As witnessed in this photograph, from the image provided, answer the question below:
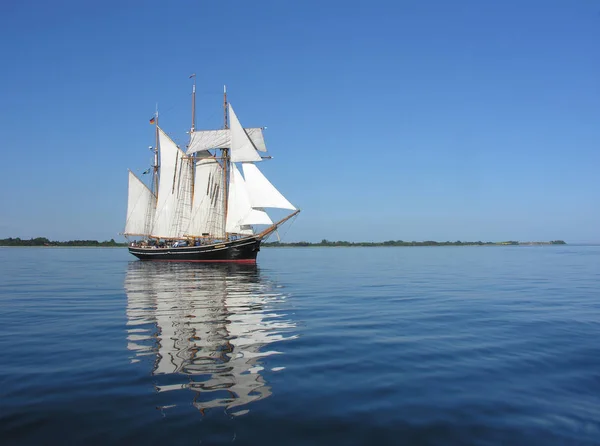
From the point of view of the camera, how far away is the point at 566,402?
8.27m

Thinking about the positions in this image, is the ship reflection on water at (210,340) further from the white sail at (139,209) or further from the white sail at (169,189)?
the white sail at (139,209)

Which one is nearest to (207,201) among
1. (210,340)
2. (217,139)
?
(217,139)

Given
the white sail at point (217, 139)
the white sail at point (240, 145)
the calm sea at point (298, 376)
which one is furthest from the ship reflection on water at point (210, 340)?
the white sail at point (217, 139)

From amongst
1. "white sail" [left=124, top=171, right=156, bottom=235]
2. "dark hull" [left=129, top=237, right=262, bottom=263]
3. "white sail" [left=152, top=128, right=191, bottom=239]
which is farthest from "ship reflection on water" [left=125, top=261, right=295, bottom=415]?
"white sail" [left=124, top=171, right=156, bottom=235]

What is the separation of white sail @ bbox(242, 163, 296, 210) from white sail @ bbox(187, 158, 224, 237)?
34.4 feet

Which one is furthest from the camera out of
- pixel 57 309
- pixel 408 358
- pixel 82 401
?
pixel 57 309

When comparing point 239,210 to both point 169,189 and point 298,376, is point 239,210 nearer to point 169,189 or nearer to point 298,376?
point 169,189

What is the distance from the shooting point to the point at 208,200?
77.7m

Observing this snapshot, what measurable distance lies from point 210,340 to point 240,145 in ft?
201

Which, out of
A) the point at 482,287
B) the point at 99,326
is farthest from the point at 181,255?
the point at 99,326

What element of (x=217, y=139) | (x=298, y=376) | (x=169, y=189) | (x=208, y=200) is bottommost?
(x=298, y=376)

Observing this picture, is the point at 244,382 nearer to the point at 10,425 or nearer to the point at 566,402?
the point at 10,425

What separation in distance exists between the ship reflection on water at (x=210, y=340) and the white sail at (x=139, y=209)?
216 ft

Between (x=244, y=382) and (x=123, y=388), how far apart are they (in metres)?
2.29
